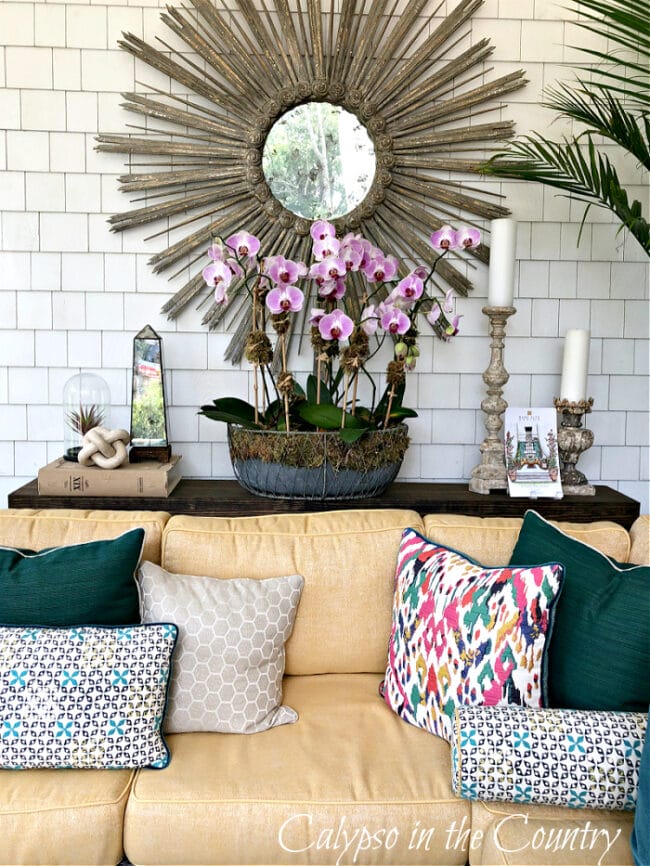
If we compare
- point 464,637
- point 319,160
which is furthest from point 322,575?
point 319,160

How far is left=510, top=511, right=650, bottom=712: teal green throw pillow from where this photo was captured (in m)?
1.63

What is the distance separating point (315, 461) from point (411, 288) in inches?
21.9

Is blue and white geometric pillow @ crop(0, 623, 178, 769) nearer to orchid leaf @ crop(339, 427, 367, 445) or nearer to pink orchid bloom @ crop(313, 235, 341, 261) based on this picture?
orchid leaf @ crop(339, 427, 367, 445)

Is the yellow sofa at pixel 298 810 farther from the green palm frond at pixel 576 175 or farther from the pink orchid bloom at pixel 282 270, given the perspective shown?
the green palm frond at pixel 576 175

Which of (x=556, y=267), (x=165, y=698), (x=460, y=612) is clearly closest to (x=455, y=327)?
(x=556, y=267)

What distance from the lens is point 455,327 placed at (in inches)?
93.5

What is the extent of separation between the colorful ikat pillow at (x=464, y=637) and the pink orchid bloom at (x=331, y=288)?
79 centimetres

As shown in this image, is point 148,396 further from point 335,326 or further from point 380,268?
point 380,268

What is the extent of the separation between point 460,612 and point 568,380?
1.11 meters

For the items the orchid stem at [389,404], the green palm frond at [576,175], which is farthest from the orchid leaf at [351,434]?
the green palm frond at [576,175]

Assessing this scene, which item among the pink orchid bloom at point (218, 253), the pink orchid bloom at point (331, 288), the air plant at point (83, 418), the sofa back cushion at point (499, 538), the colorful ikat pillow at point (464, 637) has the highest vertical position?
the pink orchid bloom at point (218, 253)

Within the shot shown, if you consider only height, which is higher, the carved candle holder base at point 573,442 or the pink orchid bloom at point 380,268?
the pink orchid bloom at point 380,268

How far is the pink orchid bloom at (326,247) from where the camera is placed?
7.28 feet

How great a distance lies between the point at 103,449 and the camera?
2.44 m
